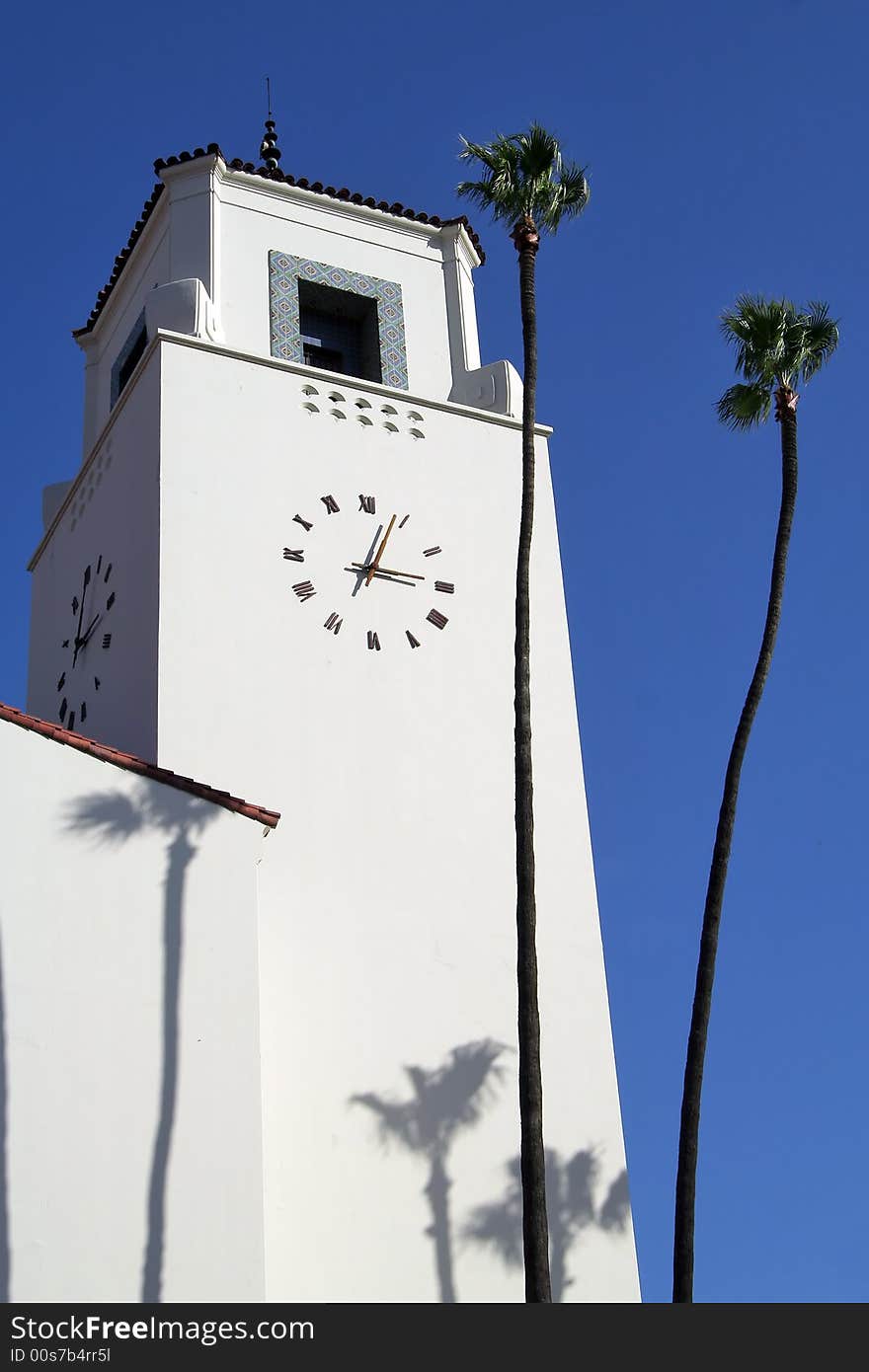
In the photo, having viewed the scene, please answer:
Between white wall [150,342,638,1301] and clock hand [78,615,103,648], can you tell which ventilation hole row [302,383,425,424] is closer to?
white wall [150,342,638,1301]

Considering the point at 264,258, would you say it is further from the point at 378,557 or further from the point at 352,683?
the point at 352,683

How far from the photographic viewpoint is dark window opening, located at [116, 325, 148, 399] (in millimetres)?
21406

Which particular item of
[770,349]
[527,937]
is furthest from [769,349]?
[527,937]

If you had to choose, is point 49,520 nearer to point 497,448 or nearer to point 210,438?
point 210,438

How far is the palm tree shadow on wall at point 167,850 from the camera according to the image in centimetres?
1280

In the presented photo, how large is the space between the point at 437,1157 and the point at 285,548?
6422 millimetres

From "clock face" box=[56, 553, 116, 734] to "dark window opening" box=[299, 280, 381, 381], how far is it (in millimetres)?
3796

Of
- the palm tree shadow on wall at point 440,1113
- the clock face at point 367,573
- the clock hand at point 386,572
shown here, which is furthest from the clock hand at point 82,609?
the palm tree shadow on wall at point 440,1113

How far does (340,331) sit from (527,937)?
10.1 meters

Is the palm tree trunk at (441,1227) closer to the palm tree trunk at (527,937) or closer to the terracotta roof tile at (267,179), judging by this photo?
the palm tree trunk at (527,937)

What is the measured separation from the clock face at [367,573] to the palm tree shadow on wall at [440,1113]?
4448 millimetres

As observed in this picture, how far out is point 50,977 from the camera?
517 inches

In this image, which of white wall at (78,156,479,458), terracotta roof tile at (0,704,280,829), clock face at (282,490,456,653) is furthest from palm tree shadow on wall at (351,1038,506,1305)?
white wall at (78,156,479,458)

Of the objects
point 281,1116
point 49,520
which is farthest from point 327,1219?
point 49,520
